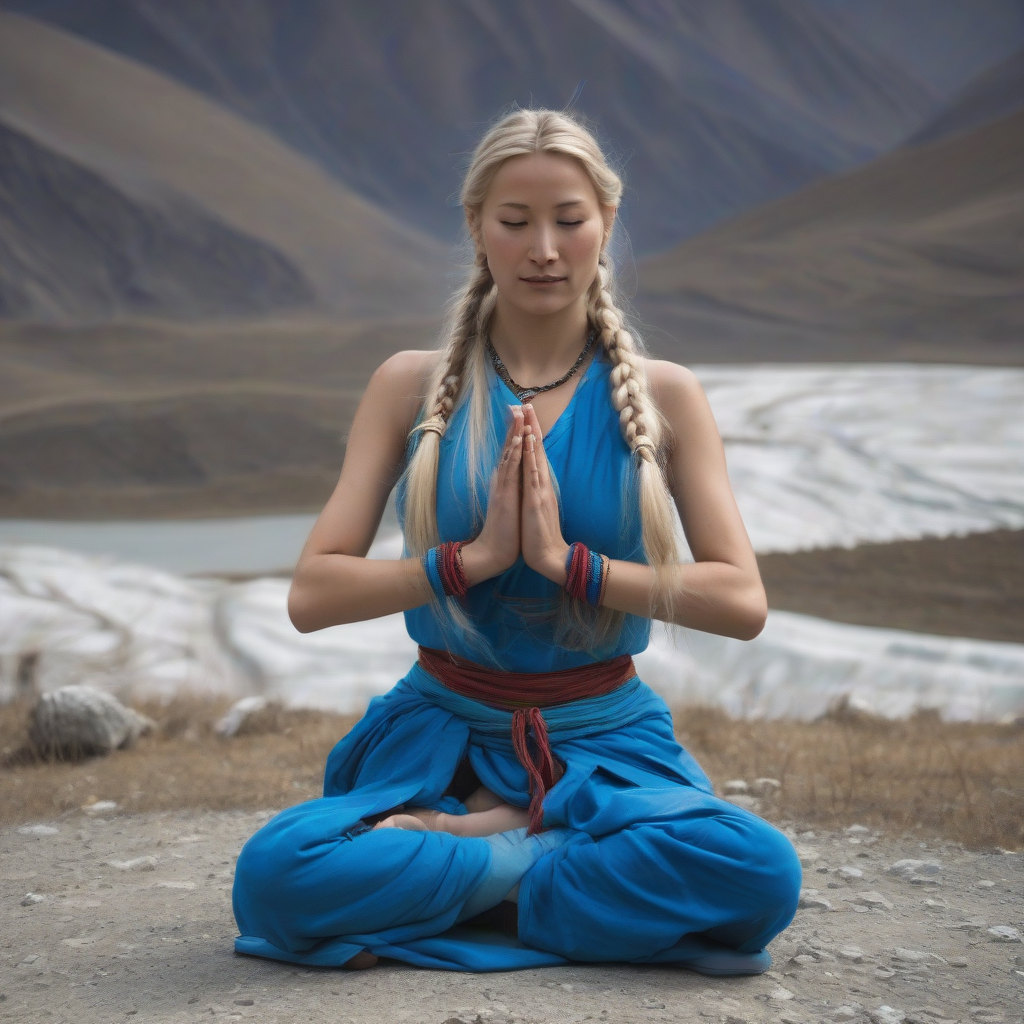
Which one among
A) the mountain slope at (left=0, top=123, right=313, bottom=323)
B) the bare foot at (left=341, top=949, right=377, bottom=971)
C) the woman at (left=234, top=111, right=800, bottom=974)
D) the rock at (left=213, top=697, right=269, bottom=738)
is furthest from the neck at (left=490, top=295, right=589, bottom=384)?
the mountain slope at (left=0, top=123, right=313, bottom=323)

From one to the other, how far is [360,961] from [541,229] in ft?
4.26

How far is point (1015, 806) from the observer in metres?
3.09

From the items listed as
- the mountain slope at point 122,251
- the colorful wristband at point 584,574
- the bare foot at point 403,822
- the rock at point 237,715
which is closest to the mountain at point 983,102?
the mountain slope at point 122,251

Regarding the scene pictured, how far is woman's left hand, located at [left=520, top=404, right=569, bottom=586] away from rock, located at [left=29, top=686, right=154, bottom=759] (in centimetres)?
212

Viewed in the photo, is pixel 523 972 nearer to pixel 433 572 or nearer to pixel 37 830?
pixel 433 572

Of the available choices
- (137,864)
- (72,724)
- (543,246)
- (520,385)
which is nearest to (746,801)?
(520,385)

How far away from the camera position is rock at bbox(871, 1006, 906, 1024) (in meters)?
1.82

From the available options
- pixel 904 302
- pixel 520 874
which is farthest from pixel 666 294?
pixel 520 874

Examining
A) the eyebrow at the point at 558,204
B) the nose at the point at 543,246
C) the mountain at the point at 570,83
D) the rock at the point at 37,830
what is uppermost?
the mountain at the point at 570,83

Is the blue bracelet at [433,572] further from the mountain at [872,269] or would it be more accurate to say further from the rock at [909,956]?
the mountain at [872,269]

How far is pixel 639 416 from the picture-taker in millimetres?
2252

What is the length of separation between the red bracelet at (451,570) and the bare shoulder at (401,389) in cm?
40

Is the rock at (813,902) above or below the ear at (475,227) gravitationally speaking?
below

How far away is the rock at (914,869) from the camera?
2.63 metres
